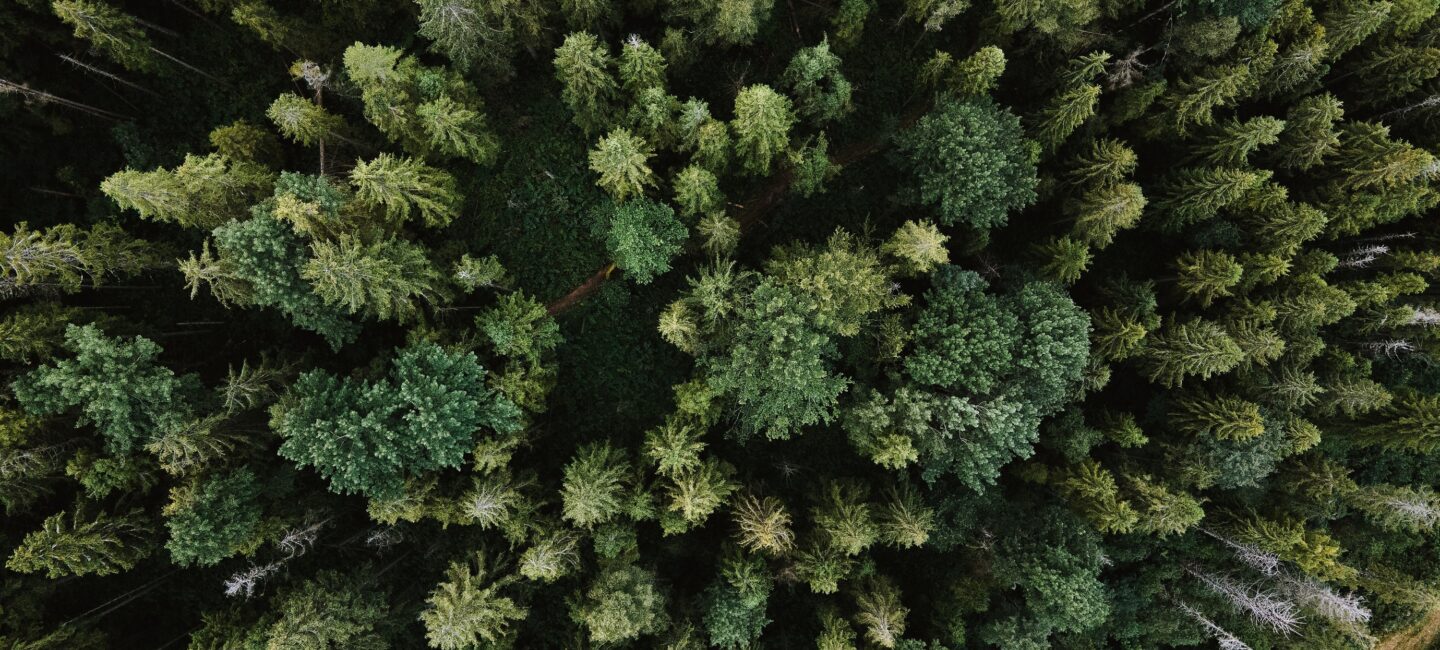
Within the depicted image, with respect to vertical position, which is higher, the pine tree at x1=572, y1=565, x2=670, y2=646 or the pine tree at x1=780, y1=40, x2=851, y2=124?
the pine tree at x1=780, y1=40, x2=851, y2=124

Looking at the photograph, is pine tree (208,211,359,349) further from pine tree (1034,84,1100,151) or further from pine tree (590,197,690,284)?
pine tree (1034,84,1100,151)

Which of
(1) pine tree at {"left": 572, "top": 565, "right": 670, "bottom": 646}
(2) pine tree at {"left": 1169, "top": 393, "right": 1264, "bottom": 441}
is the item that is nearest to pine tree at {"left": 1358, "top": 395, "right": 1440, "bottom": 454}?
(2) pine tree at {"left": 1169, "top": 393, "right": 1264, "bottom": 441}

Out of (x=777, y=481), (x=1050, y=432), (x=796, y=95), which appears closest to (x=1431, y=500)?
(x=1050, y=432)

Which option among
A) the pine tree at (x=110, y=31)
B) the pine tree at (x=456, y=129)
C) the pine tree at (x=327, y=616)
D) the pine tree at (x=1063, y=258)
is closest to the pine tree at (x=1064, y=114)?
the pine tree at (x=1063, y=258)

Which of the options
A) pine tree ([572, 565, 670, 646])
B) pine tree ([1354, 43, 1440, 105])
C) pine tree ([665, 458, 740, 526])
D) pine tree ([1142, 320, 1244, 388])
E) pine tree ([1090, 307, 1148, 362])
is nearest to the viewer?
pine tree ([572, 565, 670, 646])

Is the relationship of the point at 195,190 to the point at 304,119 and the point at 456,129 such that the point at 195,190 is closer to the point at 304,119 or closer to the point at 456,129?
the point at 304,119

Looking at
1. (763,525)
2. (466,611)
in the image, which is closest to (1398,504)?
(763,525)
